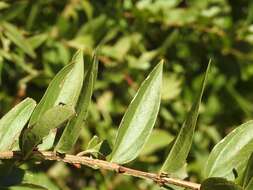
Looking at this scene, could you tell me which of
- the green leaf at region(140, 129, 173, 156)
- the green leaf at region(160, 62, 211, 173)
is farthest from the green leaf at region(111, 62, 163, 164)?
the green leaf at region(140, 129, 173, 156)

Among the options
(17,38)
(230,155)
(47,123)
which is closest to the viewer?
(47,123)

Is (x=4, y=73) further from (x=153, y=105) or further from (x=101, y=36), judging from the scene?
(x=153, y=105)

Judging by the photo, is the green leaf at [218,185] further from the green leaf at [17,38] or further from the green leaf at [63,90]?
the green leaf at [17,38]

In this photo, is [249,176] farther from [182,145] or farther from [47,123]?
[47,123]

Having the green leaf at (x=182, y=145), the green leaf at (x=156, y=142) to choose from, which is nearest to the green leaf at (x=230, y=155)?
the green leaf at (x=182, y=145)

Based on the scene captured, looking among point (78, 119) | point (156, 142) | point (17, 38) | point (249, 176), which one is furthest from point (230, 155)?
point (156, 142)

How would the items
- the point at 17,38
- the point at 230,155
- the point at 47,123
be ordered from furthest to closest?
the point at 17,38
the point at 230,155
the point at 47,123
